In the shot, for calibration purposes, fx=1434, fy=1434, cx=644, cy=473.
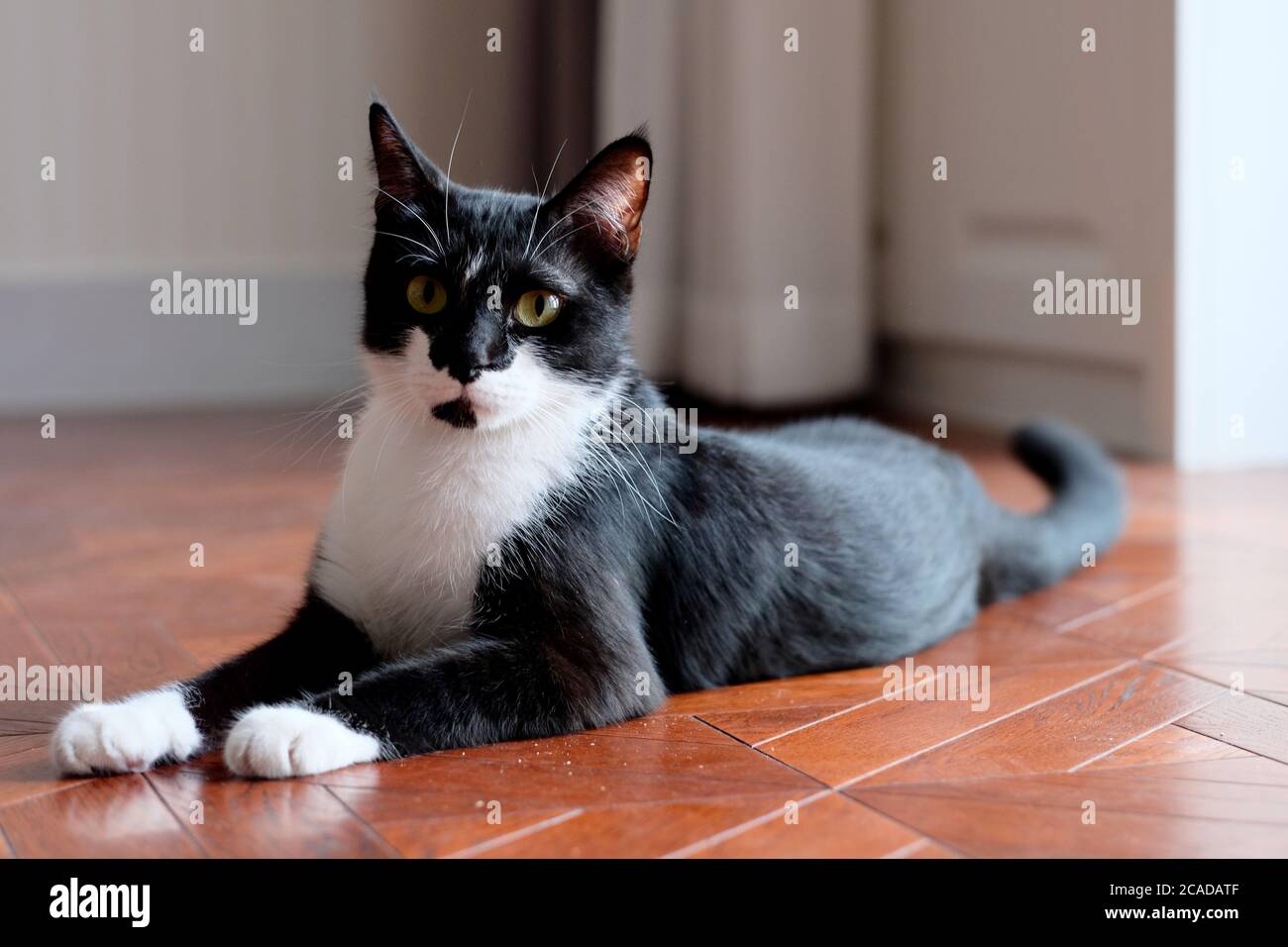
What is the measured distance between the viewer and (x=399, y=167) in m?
1.32

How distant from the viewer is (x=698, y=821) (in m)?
1.07

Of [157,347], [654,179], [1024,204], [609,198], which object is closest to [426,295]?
[609,198]

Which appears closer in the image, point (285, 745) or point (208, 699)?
point (285, 745)

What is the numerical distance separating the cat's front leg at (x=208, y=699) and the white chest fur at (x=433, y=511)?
0.11 feet

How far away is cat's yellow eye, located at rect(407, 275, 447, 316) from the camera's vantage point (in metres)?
1.27

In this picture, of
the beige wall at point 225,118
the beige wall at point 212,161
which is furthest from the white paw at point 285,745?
the beige wall at point 225,118

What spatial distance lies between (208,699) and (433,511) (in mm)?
253

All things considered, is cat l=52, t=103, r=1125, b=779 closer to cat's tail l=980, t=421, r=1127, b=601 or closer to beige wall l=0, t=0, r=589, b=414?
cat's tail l=980, t=421, r=1127, b=601

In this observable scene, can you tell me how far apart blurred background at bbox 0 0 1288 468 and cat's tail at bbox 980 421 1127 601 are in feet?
2.58

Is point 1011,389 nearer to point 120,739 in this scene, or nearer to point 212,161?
point 212,161

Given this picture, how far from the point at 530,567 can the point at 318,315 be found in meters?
2.27

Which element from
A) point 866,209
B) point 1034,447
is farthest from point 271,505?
point 866,209

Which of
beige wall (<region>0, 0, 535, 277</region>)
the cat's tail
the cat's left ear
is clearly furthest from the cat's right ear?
beige wall (<region>0, 0, 535, 277</region>)

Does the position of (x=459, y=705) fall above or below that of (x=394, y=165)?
below
